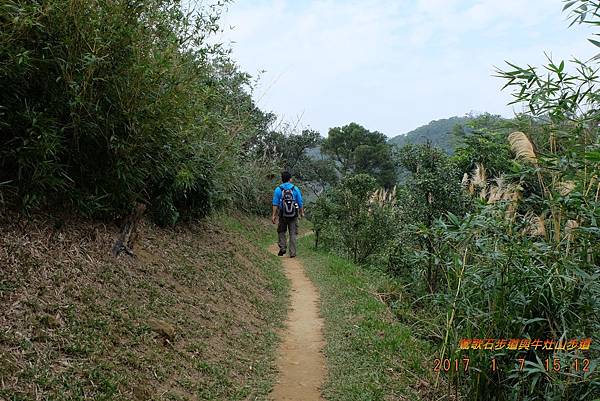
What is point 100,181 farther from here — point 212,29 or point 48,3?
point 212,29

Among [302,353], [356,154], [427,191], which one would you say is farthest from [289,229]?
[356,154]

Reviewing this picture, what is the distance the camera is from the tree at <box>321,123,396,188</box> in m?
37.2

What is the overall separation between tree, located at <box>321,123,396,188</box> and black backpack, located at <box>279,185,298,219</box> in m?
26.3

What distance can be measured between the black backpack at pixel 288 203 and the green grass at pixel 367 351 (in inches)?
120

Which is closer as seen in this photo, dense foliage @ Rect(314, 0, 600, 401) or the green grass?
dense foliage @ Rect(314, 0, 600, 401)

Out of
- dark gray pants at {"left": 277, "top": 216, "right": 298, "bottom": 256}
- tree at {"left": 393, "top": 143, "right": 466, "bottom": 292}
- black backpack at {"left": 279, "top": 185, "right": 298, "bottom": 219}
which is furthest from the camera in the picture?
dark gray pants at {"left": 277, "top": 216, "right": 298, "bottom": 256}

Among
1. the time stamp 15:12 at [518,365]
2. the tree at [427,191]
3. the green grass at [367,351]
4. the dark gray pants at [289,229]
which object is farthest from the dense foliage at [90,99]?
the dark gray pants at [289,229]

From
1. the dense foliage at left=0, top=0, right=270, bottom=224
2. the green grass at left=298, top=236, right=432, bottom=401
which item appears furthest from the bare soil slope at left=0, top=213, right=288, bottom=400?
the green grass at left=298, top=236, right=432, bottom=401

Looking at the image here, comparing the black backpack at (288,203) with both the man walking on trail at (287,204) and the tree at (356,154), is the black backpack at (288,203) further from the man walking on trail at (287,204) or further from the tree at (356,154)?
the tree at (356,154)

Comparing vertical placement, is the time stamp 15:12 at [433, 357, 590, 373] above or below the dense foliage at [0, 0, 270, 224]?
below

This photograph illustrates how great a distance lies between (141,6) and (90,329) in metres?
3.05

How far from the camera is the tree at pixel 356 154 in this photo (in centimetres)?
3722

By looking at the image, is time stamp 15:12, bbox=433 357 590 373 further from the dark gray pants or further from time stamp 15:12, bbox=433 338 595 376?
the dark gray pants

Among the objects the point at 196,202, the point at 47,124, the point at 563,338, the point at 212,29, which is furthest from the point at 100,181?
the point at 563,338
